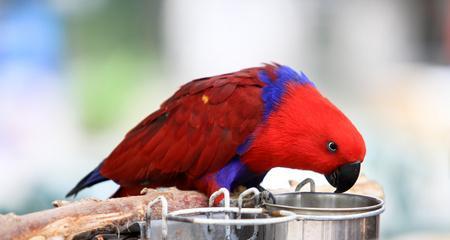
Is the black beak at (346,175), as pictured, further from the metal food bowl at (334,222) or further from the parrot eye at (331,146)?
the metal food bowl at (334,222)

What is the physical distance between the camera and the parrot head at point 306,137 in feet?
4.49

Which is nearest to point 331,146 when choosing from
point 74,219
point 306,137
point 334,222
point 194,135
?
point 306,137

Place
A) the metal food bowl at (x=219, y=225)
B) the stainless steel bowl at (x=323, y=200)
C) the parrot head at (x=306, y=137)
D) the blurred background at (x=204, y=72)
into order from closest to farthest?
the metal food bowl at (x=219, y=225) → the stainless steel bowl at (x=323, y=200) → the parrot head at (x=306, y=137) → the blurred background at (x=204, y=72)

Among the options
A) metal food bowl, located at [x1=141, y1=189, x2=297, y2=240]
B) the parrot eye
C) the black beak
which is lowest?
the black beak

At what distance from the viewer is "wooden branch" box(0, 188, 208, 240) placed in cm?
93

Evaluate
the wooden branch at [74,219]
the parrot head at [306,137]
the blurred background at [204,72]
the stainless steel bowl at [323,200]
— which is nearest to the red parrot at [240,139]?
the parrot head at [306,137]

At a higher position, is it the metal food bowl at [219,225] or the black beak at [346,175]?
the metal food bowl at [219,225]

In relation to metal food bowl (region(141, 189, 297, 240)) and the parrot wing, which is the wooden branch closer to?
metal food bowl (region(141, 189, 297, 240))

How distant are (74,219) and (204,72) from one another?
5.02 feet

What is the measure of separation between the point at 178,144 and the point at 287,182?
0.37 m

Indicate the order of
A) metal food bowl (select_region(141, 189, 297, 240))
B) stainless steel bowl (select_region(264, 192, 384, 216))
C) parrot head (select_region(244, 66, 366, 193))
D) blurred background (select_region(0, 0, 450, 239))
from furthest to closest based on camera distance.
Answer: blurred background (select_region(0, 0, 450, 239)) < parrot head (select_region(244, 66, 366, 193)) < stainless steel bowl (select_region(264, 192, 384, 216)) < metal food bowl (select_region(141, 189, 297, 240))

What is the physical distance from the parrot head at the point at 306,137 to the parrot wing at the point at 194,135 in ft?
0.12

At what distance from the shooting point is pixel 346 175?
1375mm

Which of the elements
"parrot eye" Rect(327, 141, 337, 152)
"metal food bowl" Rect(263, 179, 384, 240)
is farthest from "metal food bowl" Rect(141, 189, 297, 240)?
"parrot eye" Rect(327, 141, 337, 152)
